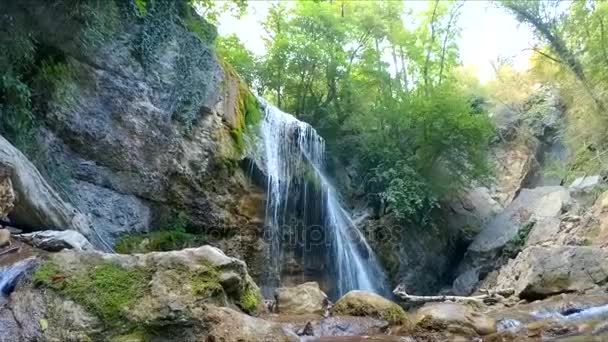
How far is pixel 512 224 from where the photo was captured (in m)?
13.8

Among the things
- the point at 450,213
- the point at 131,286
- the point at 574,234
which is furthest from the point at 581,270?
the point at 450,213

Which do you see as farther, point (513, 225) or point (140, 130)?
point (513, 225)

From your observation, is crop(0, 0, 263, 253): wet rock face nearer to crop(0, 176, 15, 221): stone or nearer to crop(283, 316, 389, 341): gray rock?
crop(0, 176, 15, 221): stone

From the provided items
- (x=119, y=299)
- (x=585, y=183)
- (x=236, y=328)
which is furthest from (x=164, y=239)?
(x=585, y=183)

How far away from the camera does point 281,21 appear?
16875 millimetres

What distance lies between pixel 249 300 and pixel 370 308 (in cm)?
160

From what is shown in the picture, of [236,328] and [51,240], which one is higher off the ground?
[51,240]

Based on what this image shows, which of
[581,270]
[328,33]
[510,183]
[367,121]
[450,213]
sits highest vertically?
[328,33]

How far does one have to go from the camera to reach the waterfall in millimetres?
10977

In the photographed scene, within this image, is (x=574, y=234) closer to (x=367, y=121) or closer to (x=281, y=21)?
(x=367, y=121)

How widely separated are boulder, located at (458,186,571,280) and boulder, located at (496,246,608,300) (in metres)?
4.52

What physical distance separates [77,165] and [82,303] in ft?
16.2

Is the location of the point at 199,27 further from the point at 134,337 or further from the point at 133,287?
the point at 134,337

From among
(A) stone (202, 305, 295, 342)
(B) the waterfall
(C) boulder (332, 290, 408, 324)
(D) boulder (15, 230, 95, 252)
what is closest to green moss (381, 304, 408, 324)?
(C) boulder (332, 290, 408, 324)
